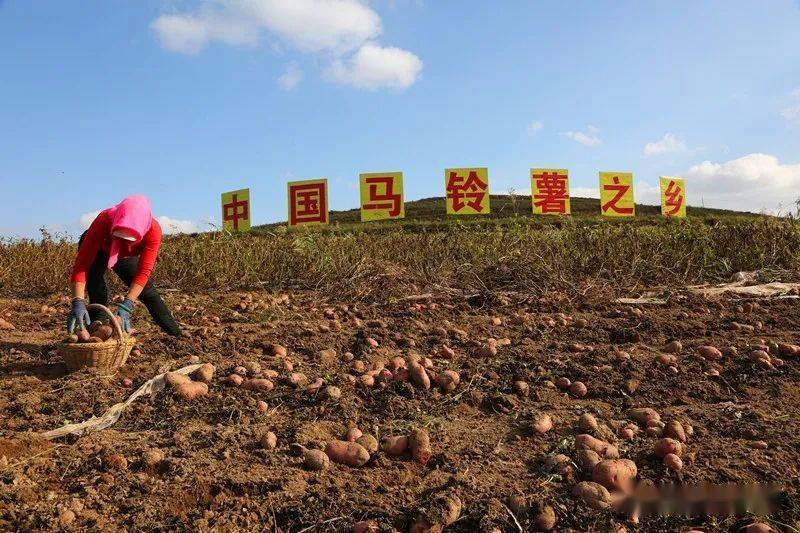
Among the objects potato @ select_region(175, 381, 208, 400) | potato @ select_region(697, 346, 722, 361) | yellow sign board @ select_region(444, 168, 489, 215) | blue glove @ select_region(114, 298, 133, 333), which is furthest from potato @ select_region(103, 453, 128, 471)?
yellow sign board @ select_region(444, 168, 489, 215)

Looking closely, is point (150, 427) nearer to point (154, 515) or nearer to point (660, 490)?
point (154, 515)

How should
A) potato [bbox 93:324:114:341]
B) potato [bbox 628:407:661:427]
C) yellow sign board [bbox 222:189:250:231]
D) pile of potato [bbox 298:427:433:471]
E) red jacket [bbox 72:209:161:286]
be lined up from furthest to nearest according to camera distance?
yellow sign board [bbox 222:189:250:231] < red jacket [bbox 72:209:161:286] < potato [bbox 93:324:114:341] < potato [bbox 628:407:661:427] < pile of potato [bbox 298:427:433:471]

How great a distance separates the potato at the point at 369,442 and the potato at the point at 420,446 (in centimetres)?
11

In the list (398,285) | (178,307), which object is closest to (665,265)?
(398,285)

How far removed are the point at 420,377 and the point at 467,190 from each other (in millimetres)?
12603

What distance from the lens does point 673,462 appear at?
1.79 meters

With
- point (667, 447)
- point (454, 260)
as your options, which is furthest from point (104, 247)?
point (454, 260)

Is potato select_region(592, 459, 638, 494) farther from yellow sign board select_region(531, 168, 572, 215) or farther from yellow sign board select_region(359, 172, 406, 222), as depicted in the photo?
yellow sign board select_region(531, 168, 572, 215)

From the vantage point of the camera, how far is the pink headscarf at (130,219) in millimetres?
3164

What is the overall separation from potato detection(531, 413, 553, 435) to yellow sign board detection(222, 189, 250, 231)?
1267 centimetres

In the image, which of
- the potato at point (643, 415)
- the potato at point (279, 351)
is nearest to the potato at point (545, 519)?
the potato at point (643, 415)

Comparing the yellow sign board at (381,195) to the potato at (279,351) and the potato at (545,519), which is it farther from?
the potato at (545,519)

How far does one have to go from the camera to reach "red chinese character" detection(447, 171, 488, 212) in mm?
14680

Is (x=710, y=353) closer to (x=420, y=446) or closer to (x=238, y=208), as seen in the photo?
(x=420, y=446)
